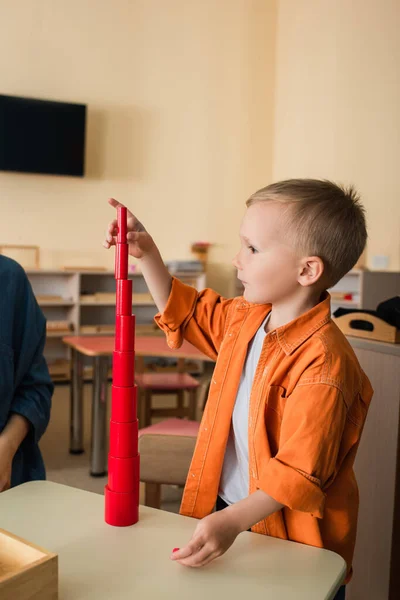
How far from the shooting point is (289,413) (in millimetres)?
876

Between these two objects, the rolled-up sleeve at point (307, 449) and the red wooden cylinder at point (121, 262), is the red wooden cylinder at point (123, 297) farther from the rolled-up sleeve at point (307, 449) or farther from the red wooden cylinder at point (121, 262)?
the rolled-up sleeve at point (307, 449)

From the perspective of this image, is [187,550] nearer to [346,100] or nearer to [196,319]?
[196,319]

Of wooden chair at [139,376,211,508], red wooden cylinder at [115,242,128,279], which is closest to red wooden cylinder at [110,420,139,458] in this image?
red wooden cylinder at [115,242,128,279]

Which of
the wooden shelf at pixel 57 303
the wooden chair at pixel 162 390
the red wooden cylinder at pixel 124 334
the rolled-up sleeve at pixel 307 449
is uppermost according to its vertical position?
the red wooden cylinder at pixel 124 334

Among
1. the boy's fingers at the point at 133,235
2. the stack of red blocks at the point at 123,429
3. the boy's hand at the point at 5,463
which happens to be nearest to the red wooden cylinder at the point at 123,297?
the stack of red blocks at the point at 123,429

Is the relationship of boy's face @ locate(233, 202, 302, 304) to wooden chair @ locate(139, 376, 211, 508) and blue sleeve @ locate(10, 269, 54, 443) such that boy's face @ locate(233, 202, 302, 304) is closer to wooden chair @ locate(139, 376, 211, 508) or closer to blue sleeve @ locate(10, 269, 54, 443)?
blue sleeve @ locate(10, 269, 54, 443)

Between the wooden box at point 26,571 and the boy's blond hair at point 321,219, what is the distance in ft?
2.04

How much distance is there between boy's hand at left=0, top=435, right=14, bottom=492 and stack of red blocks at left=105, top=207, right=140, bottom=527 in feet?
1.20

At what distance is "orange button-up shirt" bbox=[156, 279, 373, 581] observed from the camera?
0.83m

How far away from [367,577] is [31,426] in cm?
110

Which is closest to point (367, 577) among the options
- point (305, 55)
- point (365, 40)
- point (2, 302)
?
point (2, 302)

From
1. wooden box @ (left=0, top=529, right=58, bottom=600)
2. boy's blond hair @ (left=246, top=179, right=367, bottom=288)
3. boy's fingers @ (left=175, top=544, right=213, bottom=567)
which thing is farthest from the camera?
boy's blond hair @ (left=246, top=179, right=367, bottom=288)

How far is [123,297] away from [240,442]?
1.40 feet

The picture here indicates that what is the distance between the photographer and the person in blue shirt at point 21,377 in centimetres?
122
